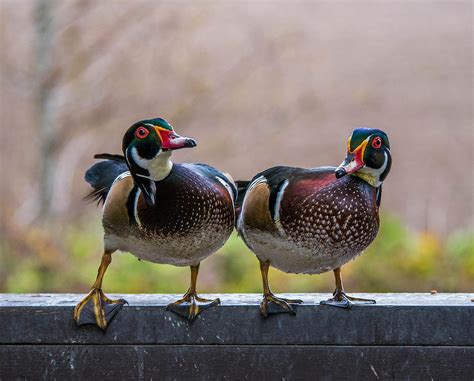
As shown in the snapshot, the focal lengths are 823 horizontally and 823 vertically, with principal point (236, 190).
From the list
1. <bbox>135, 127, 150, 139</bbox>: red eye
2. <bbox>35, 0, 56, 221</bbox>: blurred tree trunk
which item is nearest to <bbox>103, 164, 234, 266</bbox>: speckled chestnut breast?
<bbox>135, 127, 150, 139</bbox>: red eye

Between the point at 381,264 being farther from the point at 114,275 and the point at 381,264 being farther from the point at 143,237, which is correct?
the point at 143,237

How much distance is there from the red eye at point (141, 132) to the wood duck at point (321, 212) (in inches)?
10.7

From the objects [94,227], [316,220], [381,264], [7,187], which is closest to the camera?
[316,220]

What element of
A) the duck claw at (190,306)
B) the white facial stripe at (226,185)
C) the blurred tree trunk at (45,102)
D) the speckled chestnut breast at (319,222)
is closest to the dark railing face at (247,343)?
the duck claw at (190,306)

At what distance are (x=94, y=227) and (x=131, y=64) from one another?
3.53 feet

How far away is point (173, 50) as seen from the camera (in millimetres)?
5234

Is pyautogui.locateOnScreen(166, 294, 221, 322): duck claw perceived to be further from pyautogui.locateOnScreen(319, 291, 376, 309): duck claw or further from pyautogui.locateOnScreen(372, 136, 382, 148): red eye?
pyautogui.locateOnScreen(372, 136, 382, 148): red eye

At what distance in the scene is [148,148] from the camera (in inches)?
60.7

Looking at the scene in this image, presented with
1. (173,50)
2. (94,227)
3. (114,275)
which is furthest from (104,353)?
(173,50)

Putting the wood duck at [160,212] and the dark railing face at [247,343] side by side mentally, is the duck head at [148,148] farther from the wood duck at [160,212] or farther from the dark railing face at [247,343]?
the dark railing face at [247,343]

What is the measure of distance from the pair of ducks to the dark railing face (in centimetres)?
3

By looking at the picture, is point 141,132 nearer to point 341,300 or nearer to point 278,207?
point 278,207

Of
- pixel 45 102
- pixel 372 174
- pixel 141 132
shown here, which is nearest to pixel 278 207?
pixel 372 174

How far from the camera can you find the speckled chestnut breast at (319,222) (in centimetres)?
158
